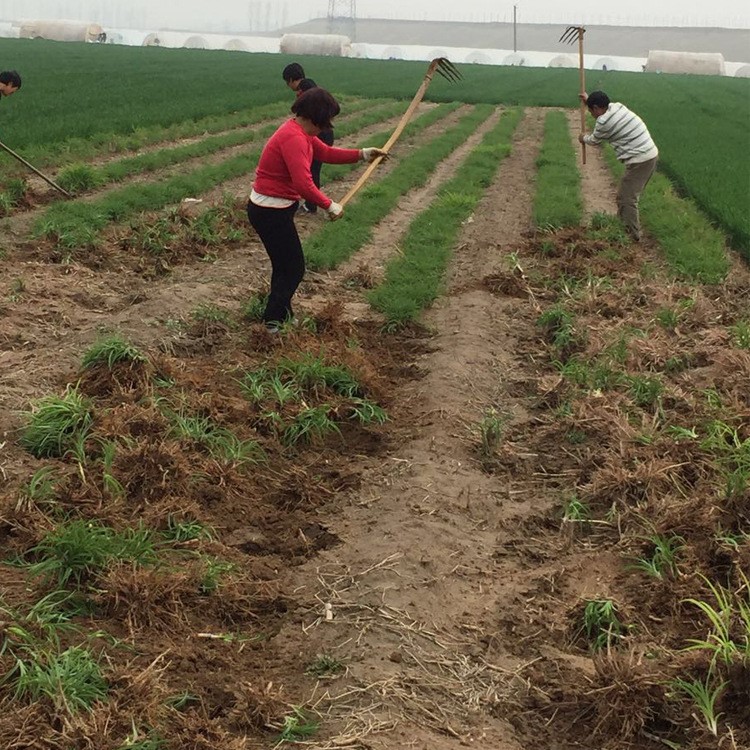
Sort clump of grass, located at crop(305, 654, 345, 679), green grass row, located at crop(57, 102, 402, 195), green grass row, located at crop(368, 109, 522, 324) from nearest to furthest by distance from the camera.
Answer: clump of grass, located at crop(305, 654, 345, 679), green grass row, located at crop(368, 109, 522, 324), green grass row, located at crop(57, 102, 402, 195)

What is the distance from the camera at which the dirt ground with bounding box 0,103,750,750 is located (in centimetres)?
306

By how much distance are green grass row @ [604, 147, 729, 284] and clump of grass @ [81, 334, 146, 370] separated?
5.31m

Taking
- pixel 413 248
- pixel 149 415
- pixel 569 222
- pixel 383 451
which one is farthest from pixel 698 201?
pixel 149 415

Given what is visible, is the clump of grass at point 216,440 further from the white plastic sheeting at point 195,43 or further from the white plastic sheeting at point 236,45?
the white plastic sheeting at point 195,43

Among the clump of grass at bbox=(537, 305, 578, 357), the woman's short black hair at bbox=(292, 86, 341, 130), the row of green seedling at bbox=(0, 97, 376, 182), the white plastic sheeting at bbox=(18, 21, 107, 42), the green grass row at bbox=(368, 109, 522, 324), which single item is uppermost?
the white plastic sheeting at bbox=(18, 21, 107, 42)

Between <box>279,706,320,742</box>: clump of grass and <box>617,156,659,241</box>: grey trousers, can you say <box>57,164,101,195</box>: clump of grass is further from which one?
<box>279,706,320,742</box>: clump of grass

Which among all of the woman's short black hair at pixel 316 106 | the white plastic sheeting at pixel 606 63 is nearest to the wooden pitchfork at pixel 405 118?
the woman's short black hair at pixel 316 106

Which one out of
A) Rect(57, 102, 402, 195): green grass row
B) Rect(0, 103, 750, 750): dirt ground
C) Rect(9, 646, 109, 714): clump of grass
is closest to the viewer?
Rect(9, 646, 109, 714): clump of grass

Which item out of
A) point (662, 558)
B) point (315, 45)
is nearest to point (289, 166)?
point (662, 558)

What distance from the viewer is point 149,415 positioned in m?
4.89

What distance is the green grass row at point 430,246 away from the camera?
7633mm

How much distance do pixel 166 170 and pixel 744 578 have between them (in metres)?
11.1

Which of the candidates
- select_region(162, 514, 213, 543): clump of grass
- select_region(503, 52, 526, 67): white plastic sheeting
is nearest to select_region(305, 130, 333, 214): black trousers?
select_region(162, 514, 213, 543): clump of grass

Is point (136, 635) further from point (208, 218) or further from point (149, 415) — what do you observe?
point (208, 218)
